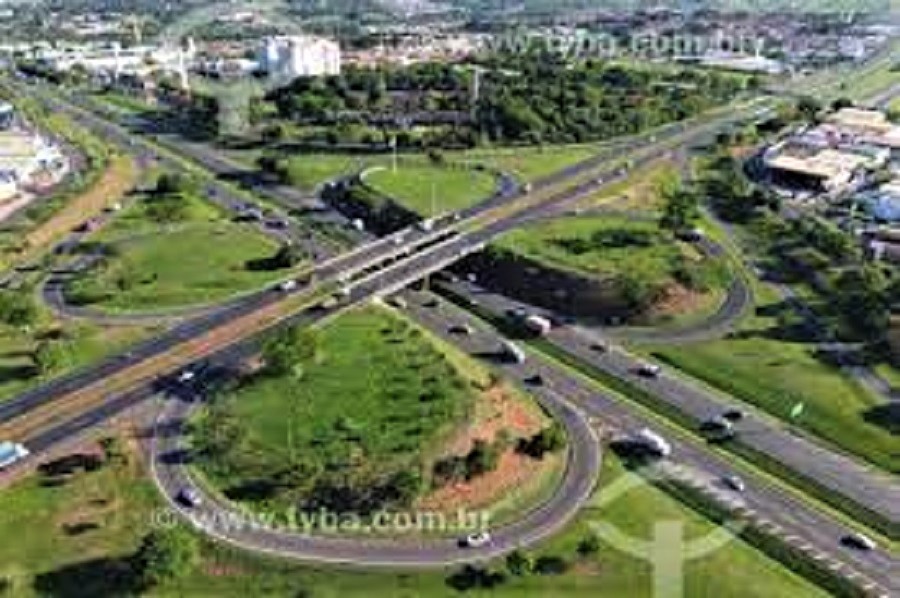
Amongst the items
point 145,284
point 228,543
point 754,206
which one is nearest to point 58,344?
point 145,284

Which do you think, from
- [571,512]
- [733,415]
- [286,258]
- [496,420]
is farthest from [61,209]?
[733,415]

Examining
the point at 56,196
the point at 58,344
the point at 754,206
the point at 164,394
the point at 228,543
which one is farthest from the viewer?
the point at 56,196

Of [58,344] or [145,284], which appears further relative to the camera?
[145,284]

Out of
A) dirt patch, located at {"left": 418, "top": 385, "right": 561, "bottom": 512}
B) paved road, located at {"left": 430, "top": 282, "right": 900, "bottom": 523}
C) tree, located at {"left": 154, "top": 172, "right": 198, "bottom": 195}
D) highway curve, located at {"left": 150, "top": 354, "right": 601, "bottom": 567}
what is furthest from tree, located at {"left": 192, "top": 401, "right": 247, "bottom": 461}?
tree, located at {"left": 154, "top": 172, "right": 198, "bottom": 195}

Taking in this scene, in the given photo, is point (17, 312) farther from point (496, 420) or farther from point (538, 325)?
point (538, 325)

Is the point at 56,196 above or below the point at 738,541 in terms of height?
above

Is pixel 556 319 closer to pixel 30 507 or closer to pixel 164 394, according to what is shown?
pixel 164 394
